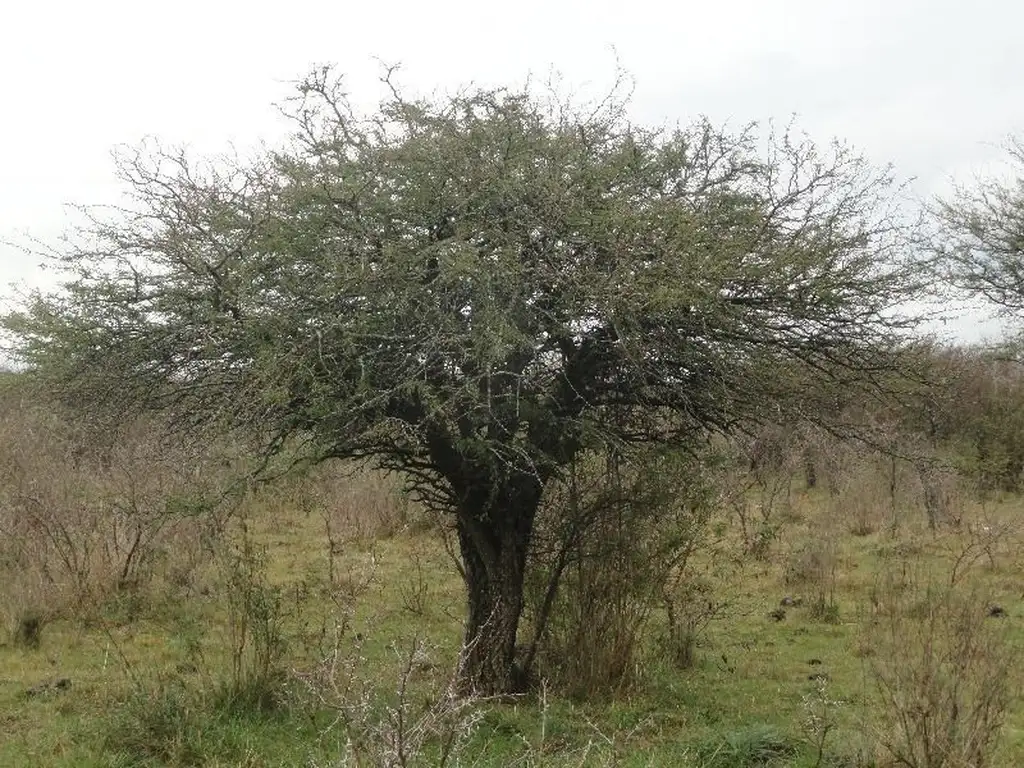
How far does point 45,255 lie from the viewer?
735 cm

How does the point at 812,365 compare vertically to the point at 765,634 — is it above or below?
above

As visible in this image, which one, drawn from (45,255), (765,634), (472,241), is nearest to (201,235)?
(45,255)

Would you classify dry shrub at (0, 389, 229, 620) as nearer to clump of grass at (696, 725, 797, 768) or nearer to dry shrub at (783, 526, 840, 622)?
clump of grass at (696, 725, 797, 768)

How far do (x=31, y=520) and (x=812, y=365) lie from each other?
7.98m

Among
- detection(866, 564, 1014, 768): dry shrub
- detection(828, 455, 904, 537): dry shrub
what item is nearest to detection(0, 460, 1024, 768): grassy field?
detection(866, 564, 1014, 768): dry shrub

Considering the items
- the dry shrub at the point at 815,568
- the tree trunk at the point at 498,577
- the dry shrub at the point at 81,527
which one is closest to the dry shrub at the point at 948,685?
the tree trunk at the point at 498,577

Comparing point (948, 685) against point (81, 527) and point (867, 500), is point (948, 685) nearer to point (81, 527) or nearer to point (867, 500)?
point (81, 527)

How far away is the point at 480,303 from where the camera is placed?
21.7 ft

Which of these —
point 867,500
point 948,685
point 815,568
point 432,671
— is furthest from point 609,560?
point 867,500

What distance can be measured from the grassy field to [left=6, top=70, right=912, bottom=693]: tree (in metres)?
1.25

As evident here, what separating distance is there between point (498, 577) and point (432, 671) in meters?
0.87

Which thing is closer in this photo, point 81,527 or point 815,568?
point 81,527

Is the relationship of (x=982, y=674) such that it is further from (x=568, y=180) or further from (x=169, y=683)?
(x=169, y=683)

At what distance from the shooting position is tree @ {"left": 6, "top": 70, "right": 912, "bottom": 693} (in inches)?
257
